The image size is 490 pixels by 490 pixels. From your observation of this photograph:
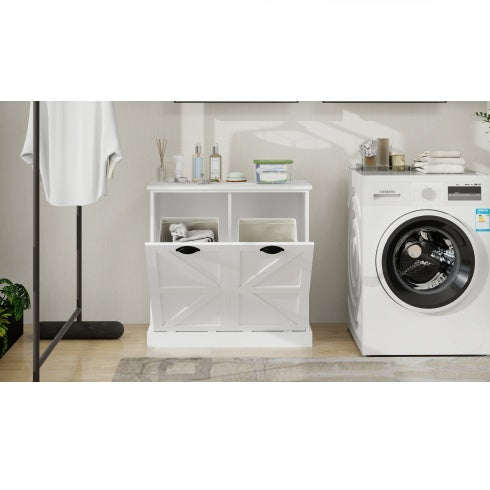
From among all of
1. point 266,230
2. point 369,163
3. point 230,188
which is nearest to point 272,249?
point 266,230

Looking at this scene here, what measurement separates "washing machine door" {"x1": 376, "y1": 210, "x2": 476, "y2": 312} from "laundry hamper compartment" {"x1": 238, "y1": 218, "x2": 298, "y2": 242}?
1.92 ft

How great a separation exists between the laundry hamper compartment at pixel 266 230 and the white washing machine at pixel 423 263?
42 cm

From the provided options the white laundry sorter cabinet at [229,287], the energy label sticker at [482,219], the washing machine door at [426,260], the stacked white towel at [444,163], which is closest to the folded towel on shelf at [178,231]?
the white laundry sorter cabinet at [229,287]

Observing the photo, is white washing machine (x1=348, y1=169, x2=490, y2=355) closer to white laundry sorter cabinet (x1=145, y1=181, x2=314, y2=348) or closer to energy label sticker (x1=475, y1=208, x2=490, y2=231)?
energy label sticker (x1=475, y1=208, x2=490, y2=231)

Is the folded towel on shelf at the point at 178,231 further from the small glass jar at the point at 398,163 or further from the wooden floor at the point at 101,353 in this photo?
the small glass jar at the point at 398,163

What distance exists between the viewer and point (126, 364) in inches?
161

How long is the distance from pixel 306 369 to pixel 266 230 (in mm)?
875

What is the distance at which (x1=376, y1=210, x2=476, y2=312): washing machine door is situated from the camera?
4.04 m

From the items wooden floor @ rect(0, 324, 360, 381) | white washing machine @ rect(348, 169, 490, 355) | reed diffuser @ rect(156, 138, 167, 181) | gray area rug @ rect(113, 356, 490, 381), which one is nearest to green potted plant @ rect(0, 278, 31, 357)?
wooden floor @ rect(0, 324, 360, 381)

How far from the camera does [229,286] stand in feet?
14.0
